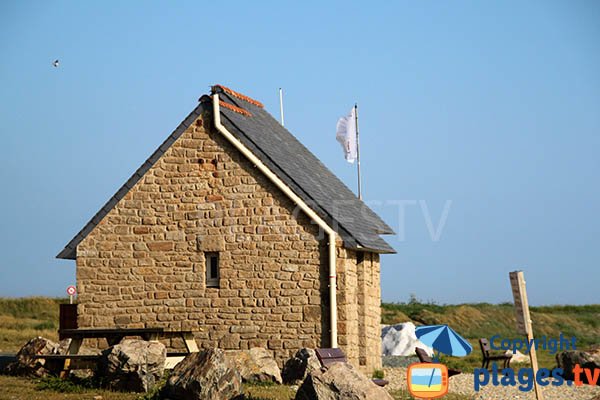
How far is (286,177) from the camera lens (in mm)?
20594

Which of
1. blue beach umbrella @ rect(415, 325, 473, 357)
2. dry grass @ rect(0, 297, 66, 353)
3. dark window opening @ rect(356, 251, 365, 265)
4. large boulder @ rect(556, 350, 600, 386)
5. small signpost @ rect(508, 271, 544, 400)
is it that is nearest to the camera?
small signpost @ rect(508, 271, 544, 400)

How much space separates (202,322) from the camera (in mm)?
20812

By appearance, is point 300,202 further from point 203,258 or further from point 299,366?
point 299,366

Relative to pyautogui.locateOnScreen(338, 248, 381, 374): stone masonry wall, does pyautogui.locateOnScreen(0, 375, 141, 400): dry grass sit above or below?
below

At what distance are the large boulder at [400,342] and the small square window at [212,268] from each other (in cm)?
997

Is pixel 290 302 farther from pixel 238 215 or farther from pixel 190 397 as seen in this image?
pixel 190 397

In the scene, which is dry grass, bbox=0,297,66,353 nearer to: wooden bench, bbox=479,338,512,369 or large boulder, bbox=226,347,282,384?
large boulder, bbox=226,347,282,384

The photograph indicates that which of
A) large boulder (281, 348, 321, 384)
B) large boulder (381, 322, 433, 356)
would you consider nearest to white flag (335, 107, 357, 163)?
large boulder (381, 322, 433, 356)

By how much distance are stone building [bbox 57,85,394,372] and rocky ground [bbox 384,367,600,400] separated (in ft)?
6.38

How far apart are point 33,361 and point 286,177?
6.51 meters

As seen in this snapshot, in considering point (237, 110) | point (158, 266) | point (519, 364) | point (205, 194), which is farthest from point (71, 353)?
point (519, 364)

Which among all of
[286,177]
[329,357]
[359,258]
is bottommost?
[329,357]

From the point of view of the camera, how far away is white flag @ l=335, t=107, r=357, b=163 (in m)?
28.0

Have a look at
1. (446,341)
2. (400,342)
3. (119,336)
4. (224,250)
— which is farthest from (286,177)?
(400,342)
